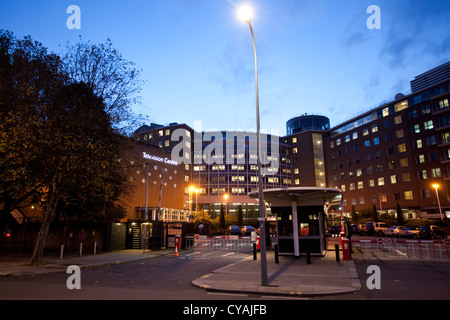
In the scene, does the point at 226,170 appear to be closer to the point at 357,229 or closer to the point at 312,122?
the point at 312,122

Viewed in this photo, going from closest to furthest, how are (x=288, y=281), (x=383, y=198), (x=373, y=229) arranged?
(x=288, y=281) < (x=373, y=229) < (x=383, y=198)

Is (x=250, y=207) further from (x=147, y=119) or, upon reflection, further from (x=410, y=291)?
(x=410, y=291)

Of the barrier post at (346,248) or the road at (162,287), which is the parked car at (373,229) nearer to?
the barrier post at (346,248)

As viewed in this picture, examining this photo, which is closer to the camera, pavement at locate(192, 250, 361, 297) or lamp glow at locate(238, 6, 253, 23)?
pavement at locate(192, 250, 361, 297)

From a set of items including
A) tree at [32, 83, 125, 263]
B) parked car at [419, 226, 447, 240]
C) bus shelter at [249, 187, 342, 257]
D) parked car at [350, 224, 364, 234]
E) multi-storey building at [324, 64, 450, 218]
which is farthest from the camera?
multi-storey building at [324, 64, 450, 218]

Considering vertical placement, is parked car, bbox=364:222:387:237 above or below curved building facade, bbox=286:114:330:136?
below

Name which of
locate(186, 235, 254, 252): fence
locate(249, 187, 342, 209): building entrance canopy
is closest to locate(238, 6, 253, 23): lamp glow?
locate(249, 187, 342, 209): building entrance canopy

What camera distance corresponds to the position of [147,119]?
2159cm

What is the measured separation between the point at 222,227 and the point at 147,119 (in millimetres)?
38881

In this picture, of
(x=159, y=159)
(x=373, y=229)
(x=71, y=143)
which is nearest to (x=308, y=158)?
(x=159, y=159)

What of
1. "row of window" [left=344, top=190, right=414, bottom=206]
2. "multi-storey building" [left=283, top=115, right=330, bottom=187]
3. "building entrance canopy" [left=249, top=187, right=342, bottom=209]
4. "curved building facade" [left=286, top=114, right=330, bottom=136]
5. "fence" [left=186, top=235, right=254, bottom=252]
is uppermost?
"curved building facade" [left=286, top=114, right=330, bottom=136]

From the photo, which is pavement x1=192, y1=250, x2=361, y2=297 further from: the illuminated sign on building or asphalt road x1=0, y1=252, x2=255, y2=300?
the illuminated sign on building

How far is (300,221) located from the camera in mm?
19969

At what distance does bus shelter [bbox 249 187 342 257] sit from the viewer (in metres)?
19.3
